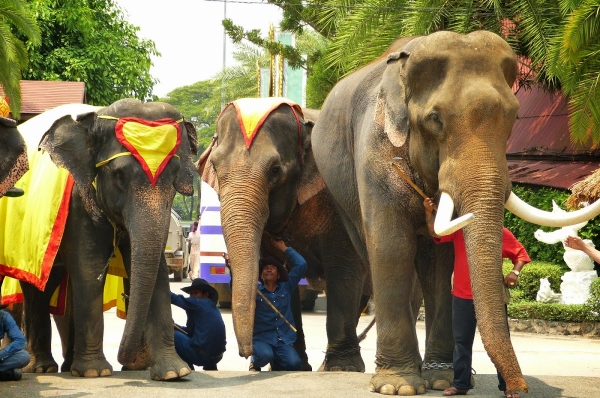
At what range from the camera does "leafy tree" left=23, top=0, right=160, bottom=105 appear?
32781 millimetres

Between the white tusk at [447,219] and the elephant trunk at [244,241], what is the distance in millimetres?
2073

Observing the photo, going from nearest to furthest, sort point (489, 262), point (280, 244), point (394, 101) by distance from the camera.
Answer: point (489, 262) < point (394, 101) < point (280, 244)

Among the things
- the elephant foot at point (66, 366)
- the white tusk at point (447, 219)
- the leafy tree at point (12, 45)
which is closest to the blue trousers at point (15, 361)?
the elephant foot at point (66, 366)

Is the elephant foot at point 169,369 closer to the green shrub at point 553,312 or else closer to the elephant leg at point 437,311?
the elephant leg at point 437,311

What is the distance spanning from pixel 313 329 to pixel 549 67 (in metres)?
5.32

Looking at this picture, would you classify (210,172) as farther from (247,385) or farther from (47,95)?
(47,95)

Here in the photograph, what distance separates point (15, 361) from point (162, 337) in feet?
3.67

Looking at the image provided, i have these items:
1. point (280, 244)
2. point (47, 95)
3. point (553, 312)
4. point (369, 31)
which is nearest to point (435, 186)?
point (280, 244)

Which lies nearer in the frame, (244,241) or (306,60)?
(244,241)

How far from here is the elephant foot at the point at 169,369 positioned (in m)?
8.91

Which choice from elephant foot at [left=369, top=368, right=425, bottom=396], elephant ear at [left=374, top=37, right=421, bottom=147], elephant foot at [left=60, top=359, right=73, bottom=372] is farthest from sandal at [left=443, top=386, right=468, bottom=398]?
elephant foot at [left=60, top=359, right=73, bottom=372]

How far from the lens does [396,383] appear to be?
26.8 feet

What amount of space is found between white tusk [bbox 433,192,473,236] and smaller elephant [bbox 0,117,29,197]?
276cm

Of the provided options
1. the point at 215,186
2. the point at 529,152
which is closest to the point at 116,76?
the point at 529,152
